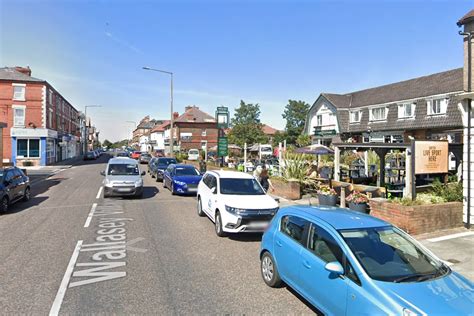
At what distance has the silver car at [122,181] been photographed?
13.7 meters

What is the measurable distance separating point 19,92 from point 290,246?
1575 inches

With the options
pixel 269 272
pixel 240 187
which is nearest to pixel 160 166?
pixel 240 187

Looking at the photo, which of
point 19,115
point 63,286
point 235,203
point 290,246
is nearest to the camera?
point 290,246

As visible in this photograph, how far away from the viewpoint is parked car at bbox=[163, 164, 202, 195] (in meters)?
15.4

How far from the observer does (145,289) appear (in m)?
5.22

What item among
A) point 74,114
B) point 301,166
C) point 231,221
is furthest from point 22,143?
point 231,221

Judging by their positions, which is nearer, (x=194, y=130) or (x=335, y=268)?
(x=335, y=268)

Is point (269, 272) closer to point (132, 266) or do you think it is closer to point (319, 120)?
point (132, 266)

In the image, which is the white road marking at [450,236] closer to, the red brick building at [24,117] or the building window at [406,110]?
the building window at [406,110]

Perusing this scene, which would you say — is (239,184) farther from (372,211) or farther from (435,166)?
(435,166)

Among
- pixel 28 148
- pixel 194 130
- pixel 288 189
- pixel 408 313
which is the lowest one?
pixel 408 313

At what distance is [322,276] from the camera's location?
4145 millimetres

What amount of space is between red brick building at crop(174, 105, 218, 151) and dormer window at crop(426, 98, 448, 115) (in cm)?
3979

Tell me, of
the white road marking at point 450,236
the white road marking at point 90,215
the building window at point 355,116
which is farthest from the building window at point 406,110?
the white road marking at point 90,215
